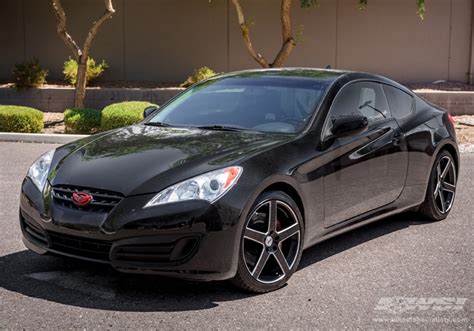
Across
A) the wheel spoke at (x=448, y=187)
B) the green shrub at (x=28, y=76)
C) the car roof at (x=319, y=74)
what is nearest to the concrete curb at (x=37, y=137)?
the green shrub at (x=28, y=76)

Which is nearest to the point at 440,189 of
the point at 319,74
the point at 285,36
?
the point at 319,74

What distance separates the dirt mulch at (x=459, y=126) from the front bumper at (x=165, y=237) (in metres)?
9.40

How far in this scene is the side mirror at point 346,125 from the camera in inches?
231

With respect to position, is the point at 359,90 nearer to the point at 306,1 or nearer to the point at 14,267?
the point at 14,267

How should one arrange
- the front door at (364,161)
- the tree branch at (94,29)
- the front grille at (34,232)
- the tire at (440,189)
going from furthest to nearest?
the tree branch at (94,29)
the tire at (440,189)
the front door at (364,161)
the front grille at (34,232)

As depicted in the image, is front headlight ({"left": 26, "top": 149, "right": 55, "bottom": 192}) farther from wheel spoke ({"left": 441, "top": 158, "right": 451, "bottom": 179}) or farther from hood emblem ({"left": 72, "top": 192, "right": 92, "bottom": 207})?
wheel spoke ({"left": 441, "top": 158, "right": 451, "bottom": 179})

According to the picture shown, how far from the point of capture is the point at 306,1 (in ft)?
50.6

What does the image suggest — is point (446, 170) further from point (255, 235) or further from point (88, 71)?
point (88, 71)

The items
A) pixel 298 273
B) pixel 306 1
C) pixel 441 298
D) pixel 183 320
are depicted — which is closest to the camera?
pixel 183 320

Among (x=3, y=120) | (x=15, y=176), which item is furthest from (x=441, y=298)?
(x=3, y=120)

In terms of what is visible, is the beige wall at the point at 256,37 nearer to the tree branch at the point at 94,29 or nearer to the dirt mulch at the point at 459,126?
the dirt mulch at the point at 459,126

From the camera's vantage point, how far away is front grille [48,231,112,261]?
15.9 ft

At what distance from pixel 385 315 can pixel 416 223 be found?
2744mm

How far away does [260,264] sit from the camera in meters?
5.09
